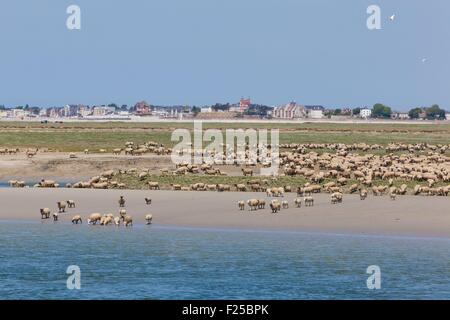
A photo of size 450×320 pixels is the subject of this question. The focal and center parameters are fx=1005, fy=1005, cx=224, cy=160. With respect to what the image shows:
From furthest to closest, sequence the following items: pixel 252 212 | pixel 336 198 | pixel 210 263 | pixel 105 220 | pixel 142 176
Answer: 1. pixel 142 176
2. pixel 336 198
3. pixel 252 212
4. pixel 105 220
5. pixel 210 263

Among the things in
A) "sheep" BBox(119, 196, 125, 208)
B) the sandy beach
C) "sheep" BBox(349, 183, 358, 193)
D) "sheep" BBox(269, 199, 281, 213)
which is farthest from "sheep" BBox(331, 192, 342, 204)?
"sheep" BBox(119, 196, 125, 208)

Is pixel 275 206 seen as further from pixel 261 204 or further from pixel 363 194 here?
pixel 363 194

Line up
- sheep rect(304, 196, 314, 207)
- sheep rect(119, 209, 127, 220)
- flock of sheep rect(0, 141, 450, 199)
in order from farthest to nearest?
flock of sheep rect(0, 141, 450, 199) < sheep rect(304, 196, 314, 207) < sheep rect(119, 209, 127, 220)

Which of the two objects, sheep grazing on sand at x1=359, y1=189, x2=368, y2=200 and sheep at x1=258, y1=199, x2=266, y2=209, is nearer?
sheep at x1=258, y1=199, x2=266, y2=209

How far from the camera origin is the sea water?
20141 millimetres

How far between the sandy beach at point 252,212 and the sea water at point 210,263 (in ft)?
4.90

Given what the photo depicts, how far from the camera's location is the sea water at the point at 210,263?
66.1 ft

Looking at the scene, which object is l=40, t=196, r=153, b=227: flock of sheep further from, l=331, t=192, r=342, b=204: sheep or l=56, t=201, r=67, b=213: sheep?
l=331, t=192, r=342, b=204: sheep

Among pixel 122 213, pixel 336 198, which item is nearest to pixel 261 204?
pixel 336 198

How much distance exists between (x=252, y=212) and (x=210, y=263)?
947 centimetres

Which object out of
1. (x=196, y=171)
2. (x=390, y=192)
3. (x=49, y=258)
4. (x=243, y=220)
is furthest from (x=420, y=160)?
(x=49, y=258)

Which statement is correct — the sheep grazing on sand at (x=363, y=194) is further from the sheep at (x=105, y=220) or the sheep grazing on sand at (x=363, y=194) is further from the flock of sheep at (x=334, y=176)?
the sheep at (x=105, y=220)

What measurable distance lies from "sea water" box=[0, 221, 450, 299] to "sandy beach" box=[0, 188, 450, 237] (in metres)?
1.49

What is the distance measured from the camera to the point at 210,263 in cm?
2377
